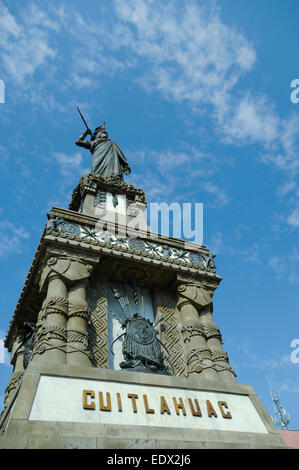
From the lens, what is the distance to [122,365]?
1179 cm

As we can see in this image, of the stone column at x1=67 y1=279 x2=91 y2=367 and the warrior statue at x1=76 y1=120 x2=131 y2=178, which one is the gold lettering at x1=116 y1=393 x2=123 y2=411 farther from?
the warrior statue at x1=76 y1=120 x2=131 y2=178

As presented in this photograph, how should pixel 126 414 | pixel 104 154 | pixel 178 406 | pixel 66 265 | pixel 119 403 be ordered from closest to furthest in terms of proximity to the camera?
pixel 126 414 < pixel 119 403 < pixel 178 406 < pixel 66 265 < pixel 104 154

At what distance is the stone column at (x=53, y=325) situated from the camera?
1070cm

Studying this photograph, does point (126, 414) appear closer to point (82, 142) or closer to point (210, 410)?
point (210, 410)

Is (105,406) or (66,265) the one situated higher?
(66,265)

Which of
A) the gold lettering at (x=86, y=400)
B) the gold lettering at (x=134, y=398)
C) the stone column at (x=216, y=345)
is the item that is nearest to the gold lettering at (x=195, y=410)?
the gold lettering at (x=134, y=398)

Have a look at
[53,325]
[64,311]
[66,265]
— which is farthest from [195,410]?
[66,265]

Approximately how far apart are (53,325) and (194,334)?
448cm

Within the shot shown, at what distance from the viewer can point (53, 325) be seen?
11336mm

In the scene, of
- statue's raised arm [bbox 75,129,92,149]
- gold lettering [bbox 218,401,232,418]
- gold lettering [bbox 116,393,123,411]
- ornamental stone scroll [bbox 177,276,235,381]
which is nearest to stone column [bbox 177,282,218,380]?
ornamental stone scroll [bbox 177,276,235,381]

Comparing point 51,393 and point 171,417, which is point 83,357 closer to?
point 51,393

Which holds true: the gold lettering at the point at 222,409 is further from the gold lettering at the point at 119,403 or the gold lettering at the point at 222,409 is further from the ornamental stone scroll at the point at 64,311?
the ornamental stone scroll at the point at 64,311

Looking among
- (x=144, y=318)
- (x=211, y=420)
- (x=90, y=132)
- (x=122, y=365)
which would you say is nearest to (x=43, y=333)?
(x=122, y=365)

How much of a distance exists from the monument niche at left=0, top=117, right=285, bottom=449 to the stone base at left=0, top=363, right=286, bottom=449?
3 cm
